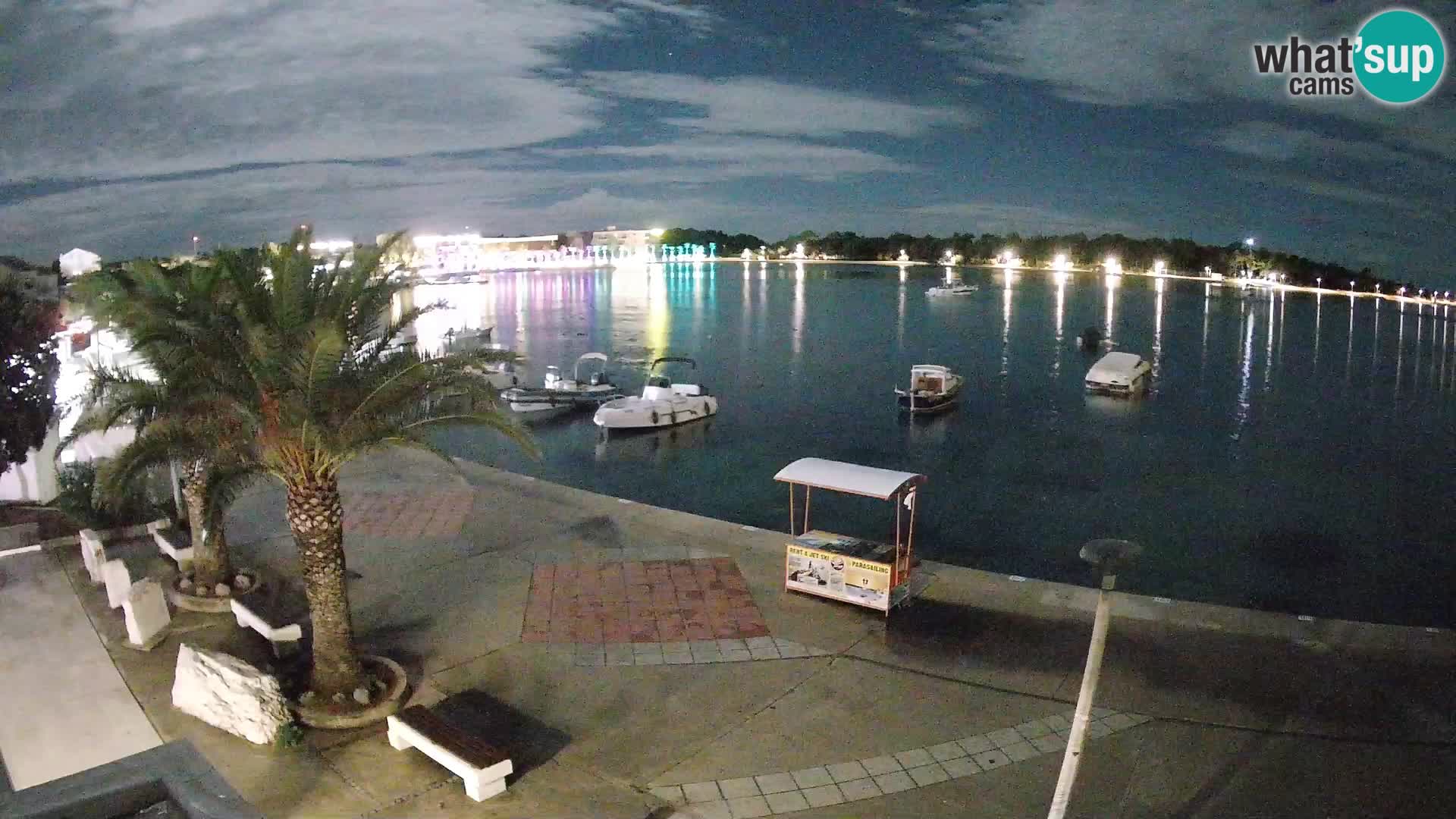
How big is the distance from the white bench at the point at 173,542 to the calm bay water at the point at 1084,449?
4.73 metres

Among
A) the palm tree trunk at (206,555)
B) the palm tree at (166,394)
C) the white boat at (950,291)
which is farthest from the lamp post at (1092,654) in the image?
the white boat at (950,291)

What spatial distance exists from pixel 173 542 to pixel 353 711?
5.34m

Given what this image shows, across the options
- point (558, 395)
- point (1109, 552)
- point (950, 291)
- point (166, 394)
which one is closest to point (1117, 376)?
point (558, 395)

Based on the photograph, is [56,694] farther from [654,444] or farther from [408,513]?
[654,444]

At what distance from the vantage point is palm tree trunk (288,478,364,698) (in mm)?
8844

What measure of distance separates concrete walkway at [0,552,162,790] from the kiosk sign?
23.3ft

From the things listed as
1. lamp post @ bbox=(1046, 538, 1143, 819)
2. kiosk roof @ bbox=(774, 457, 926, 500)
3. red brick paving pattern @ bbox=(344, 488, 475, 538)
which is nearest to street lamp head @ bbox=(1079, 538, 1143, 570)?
lamp post @ bbox=(1046, 538, 1143, 819)

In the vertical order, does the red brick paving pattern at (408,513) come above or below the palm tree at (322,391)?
below

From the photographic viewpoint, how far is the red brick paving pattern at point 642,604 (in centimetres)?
1112

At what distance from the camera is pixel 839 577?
39.4 ft

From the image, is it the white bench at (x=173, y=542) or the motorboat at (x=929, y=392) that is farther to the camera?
the motorboat at (x=929, y=392)

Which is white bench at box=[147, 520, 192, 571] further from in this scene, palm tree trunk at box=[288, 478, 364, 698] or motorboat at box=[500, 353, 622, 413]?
motorboat at box=[500, 353, 622, 413]

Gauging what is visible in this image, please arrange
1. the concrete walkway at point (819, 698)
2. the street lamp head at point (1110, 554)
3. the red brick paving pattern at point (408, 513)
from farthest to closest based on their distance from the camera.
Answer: the red brick paving pattern at point (408, 513) → the concrete walkway at point (819, 698) → the street lamp head at point (1110, 554)

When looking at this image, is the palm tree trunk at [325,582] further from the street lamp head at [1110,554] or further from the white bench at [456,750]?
the street lamp head at [1110,554]
